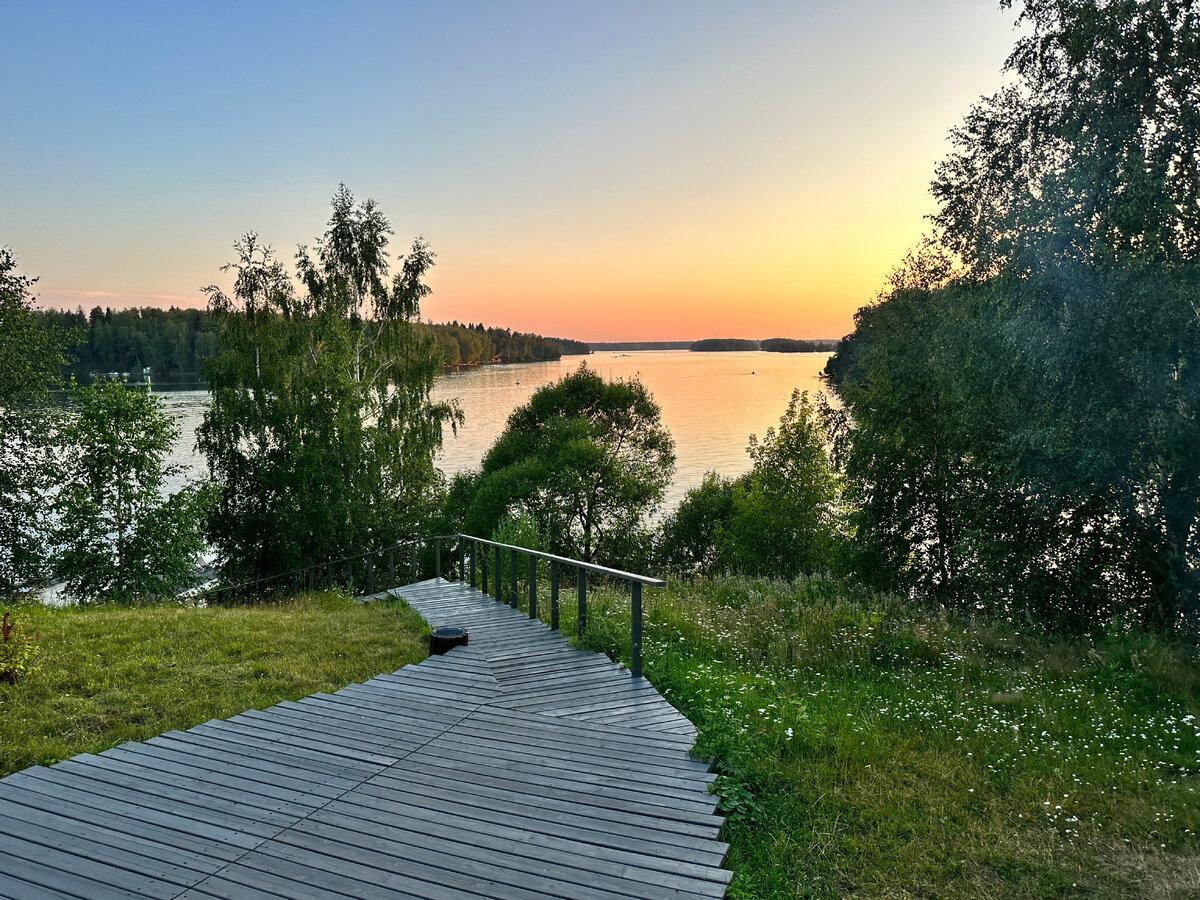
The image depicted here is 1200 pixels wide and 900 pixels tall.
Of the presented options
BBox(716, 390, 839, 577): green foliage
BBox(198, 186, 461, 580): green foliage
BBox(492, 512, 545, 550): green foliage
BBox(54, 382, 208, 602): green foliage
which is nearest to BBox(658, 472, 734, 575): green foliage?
BBox(716, 390, 839, 577): green foliage

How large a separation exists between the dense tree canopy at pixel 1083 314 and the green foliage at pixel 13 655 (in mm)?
13958

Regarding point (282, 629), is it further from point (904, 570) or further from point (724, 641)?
point (904, 570)

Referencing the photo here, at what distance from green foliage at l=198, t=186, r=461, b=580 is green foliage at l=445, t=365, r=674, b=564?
5614 mm

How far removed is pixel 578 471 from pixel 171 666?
2233cm

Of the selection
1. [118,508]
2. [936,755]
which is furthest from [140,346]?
[936,755]

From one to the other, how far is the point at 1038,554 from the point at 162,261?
36.1 meters

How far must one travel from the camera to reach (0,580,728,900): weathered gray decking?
11.9 feet

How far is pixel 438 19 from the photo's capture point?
17703 mm

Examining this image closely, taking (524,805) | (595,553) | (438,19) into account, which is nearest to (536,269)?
(595,553)

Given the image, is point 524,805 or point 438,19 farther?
point 438,19

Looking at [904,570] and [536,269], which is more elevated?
[536,269]

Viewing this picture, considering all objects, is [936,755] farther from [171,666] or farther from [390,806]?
[171,666]

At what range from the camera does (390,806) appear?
444 cm

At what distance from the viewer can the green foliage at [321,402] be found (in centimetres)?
2188
